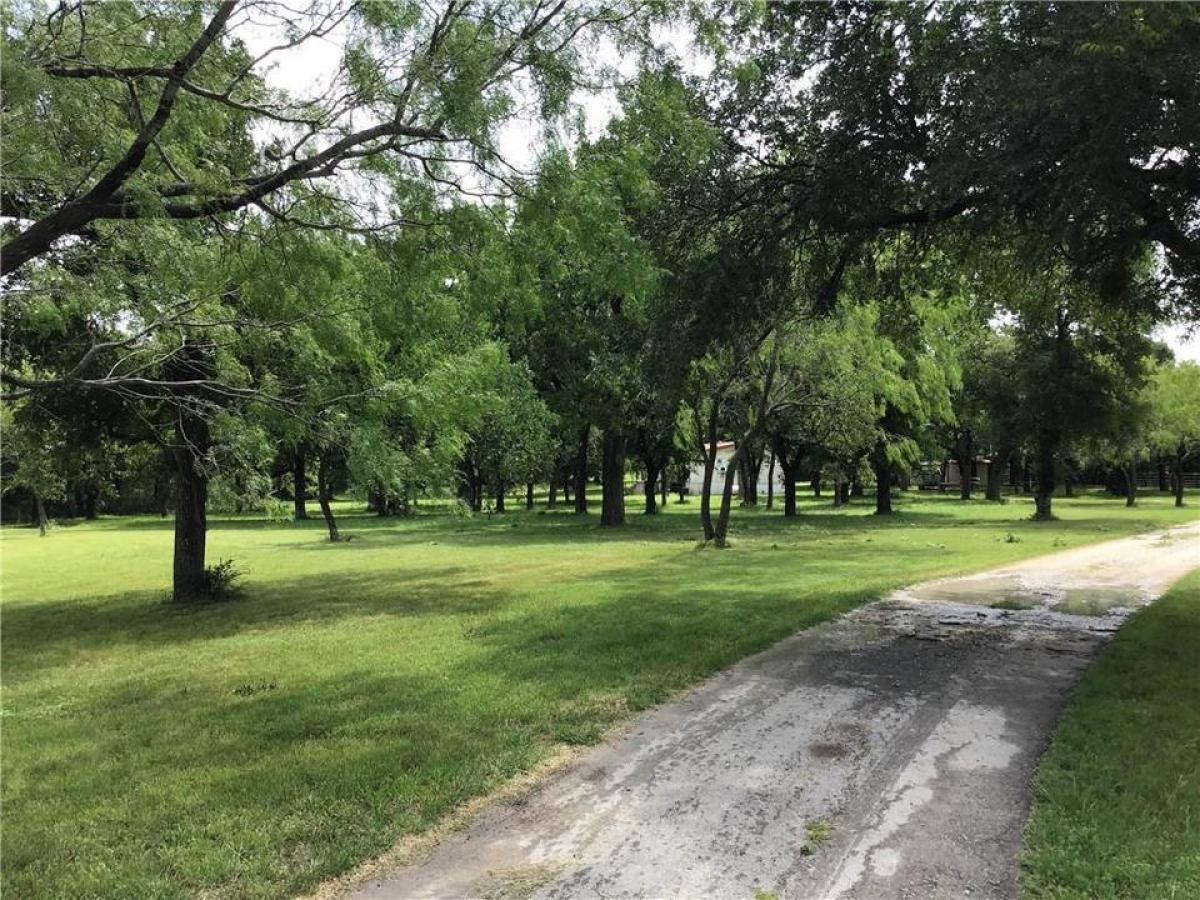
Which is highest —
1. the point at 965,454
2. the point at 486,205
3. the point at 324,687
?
the point at 486,205

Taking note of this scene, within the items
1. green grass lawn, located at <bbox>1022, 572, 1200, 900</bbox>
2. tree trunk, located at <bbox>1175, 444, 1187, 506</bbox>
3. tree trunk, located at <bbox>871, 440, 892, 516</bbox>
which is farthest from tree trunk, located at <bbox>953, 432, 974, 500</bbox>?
green grass lawn, located at <bbox>1022, 572, 1200, 900</bbox>

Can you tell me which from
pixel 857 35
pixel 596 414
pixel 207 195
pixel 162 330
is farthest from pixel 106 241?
pixel 596 414

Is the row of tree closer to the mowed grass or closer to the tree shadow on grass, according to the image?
the tree shadow on grass

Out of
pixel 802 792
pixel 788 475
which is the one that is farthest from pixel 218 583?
pixel 788 475

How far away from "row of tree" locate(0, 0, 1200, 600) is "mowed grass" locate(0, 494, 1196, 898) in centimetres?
221

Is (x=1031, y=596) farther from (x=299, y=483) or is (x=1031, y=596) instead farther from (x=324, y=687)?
(x=299, y=483)

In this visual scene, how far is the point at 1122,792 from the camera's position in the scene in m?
4.34

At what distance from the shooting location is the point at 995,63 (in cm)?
676

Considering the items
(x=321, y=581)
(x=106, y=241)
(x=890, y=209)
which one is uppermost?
(x=890, y=209)

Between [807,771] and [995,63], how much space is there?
5879mm

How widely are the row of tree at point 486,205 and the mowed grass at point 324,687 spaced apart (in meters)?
2.21

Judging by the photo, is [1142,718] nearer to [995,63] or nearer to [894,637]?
[894,637]

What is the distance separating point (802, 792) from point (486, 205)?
198 inches

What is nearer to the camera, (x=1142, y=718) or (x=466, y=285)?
(x=1142, y=718)
